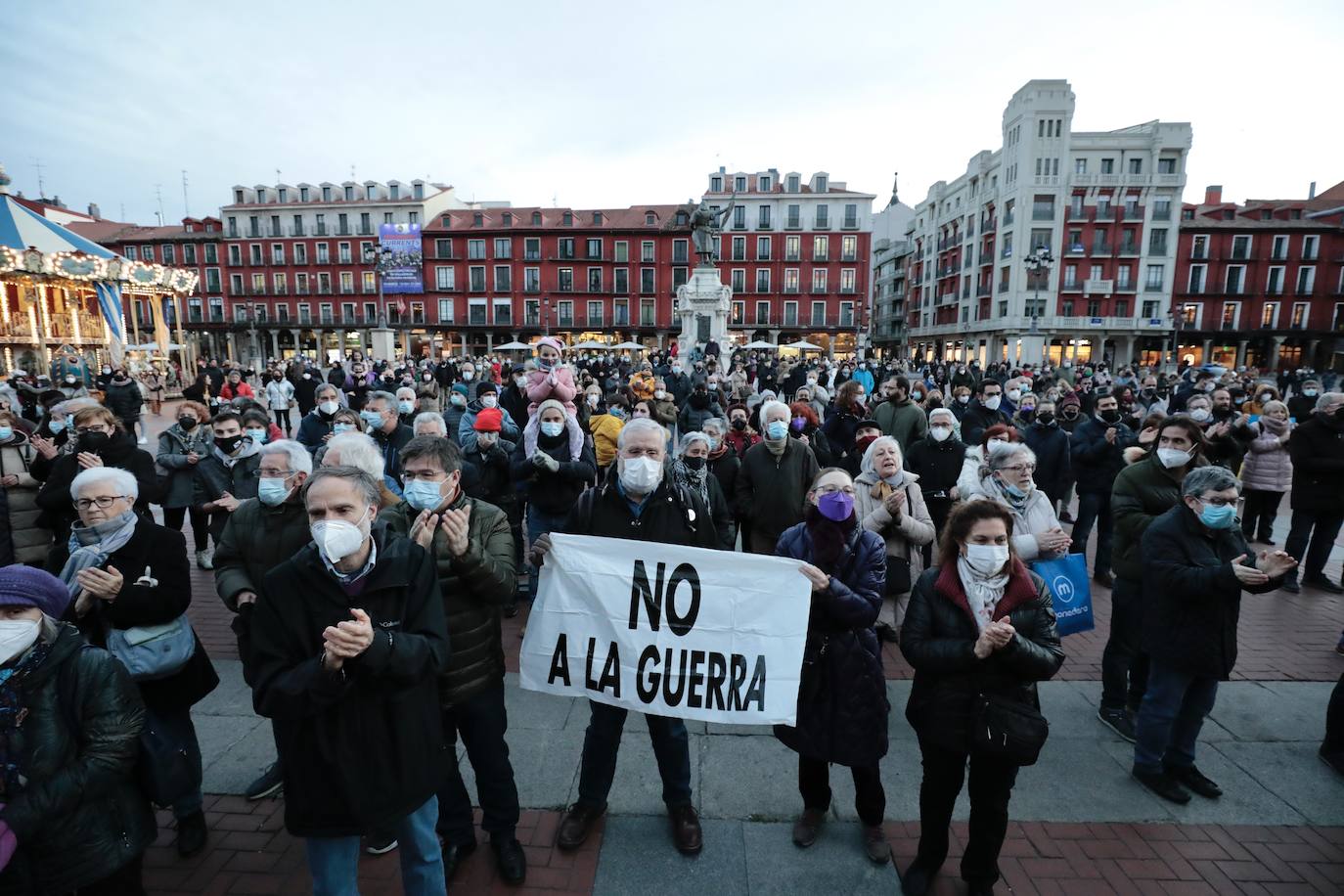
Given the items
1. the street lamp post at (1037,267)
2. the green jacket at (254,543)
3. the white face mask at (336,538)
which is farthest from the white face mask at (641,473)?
the street lamp post at (1037,267)

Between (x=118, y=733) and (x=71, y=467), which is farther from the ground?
(x=71, y=467)

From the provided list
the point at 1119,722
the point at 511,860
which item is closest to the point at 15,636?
the point at 511,860

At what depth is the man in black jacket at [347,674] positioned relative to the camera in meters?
2.03

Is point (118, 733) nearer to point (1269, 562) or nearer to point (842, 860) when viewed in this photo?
point (842, 860)

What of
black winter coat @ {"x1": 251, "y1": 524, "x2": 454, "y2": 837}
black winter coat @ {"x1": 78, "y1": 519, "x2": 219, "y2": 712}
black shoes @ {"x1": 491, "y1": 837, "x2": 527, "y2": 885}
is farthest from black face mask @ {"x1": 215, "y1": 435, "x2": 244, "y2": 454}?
black shoes @ {"x1": 491, "y1": 837, "x2": 527, "y2": 885}

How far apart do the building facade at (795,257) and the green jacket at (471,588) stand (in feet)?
170

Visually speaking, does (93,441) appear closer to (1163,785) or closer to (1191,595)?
(1191,595)

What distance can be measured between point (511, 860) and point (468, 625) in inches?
44.2

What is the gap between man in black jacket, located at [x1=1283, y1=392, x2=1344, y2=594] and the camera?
19.5 ft

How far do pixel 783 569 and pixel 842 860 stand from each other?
1.42 metres

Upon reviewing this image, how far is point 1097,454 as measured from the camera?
6.66 m

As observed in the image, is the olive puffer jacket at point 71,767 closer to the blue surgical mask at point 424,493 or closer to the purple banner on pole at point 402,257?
the blue surgical mask at point 424,493

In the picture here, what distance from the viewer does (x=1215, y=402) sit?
24.9ft

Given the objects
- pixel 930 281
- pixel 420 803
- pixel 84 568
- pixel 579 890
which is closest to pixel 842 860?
pixel 579 890
